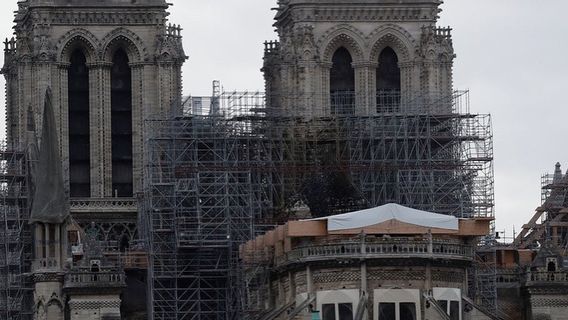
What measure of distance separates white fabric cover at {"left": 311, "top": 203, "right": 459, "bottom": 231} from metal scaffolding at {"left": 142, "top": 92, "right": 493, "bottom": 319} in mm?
15019

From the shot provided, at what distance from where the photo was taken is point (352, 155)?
465 feet

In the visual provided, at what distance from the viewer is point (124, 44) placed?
149m

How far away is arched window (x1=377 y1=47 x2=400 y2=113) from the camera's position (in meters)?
147

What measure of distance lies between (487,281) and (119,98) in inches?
930

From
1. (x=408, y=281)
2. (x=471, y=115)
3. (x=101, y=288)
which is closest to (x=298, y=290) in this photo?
(x=408, y=281)

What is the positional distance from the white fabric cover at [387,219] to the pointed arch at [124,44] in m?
29.7

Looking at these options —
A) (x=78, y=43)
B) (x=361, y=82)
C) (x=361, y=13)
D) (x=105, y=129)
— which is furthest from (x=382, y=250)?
(x=78, y=43)

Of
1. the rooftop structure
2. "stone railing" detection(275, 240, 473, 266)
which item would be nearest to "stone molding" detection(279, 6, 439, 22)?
the rooftop structure

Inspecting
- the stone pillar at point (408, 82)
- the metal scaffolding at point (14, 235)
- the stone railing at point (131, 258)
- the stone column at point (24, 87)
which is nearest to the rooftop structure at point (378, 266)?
the stone railing at point (131, 258)

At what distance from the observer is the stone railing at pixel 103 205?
5792 inches

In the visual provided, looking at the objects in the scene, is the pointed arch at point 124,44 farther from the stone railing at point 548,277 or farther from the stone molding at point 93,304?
the stone railing at point 548,277

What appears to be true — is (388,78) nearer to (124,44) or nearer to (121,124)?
(124,44)

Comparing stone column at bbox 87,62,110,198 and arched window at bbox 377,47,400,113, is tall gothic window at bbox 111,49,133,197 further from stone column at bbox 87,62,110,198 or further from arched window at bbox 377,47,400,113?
arched window at bbox 377,47,400,113

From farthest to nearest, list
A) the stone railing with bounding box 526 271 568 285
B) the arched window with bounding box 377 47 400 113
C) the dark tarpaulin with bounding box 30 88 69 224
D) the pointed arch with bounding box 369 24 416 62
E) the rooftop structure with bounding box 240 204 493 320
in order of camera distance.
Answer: the arched window with bounding box 377 47 400 113 → the pointed arch with bounding box 369 24 416 62 → the dark tarpaulin with bounding box 30 88 69 224 → the stone railing with bounding box 526 271 568 285 → the rooftop structure with bounding box 240 204 493 320
